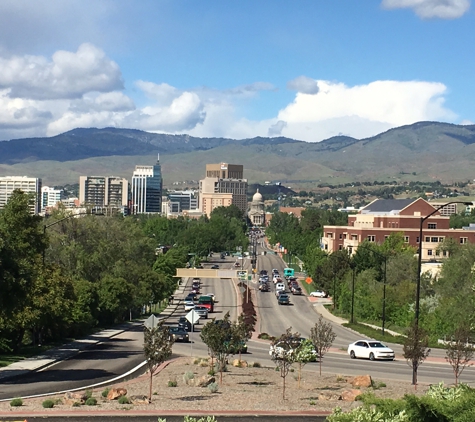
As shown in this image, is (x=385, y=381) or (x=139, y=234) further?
(x=139, y=234)

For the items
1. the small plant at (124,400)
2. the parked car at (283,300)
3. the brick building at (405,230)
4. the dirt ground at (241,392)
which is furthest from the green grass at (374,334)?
the brick building at (405,230)

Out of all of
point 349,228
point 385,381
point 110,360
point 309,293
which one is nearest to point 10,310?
point 110,360

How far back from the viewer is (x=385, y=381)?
1435 inches

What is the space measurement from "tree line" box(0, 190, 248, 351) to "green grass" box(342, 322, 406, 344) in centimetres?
1771

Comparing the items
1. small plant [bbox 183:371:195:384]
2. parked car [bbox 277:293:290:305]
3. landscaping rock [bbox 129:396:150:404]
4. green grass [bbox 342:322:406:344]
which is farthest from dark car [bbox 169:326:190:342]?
parked car [bbox 277:293:290:305]

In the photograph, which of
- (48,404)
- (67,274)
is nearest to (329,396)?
(48,404)

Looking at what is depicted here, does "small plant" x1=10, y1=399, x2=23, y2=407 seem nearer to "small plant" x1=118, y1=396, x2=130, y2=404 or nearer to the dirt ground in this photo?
the dirt ground

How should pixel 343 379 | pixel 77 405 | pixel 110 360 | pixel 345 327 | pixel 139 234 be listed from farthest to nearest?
pixel 139 234 < pixel 345 327 < pixel 110 360 < pixel 343 379 < pixel 77 405

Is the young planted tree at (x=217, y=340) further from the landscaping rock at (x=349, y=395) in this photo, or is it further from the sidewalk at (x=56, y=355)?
the sidewalk at (x=56, y=355)

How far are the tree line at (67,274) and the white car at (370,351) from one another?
606 inches

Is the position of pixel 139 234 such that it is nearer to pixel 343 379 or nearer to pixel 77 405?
pixel 343 379

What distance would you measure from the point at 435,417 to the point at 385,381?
18979 mm

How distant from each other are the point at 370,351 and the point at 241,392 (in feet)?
60.7

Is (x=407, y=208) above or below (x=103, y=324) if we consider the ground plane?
above
